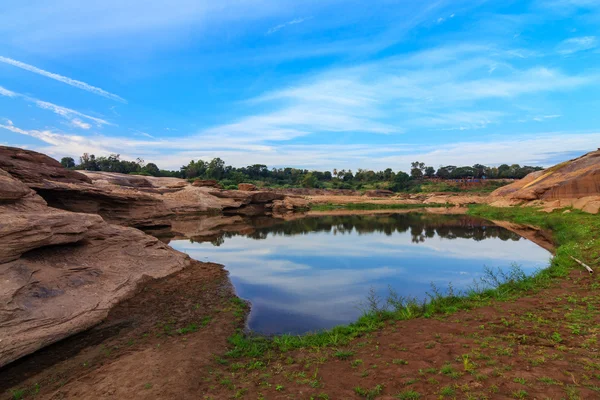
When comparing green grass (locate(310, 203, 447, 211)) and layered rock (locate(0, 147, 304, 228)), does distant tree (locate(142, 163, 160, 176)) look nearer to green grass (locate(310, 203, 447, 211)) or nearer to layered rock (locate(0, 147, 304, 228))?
layered rock (locate(0, 147, 304, 228))

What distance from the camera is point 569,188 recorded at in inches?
1283

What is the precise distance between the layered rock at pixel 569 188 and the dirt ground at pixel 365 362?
25077 mm

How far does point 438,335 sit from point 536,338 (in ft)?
5.34

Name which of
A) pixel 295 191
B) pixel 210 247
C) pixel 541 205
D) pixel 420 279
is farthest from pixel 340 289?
pixel 295 191

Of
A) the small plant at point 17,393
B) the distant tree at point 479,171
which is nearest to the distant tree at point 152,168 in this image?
the small plant at point 17,393

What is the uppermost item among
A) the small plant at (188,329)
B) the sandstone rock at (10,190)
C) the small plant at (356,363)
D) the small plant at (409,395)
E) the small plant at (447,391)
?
the sandstone rock at (10,190)

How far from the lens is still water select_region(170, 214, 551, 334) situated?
31.0ft

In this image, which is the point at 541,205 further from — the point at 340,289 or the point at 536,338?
the point at 536,338

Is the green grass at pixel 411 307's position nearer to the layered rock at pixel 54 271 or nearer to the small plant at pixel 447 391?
the small plant at pixel 447 391

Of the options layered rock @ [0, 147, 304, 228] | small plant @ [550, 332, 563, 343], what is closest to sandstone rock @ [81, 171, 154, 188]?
layered rock @ [0, 147, 304, 228]

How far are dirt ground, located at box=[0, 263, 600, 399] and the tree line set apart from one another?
221ft

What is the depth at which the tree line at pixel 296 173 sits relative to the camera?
274ft

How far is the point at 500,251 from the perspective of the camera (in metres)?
17.7

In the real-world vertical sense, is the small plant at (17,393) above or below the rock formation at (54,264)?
below
